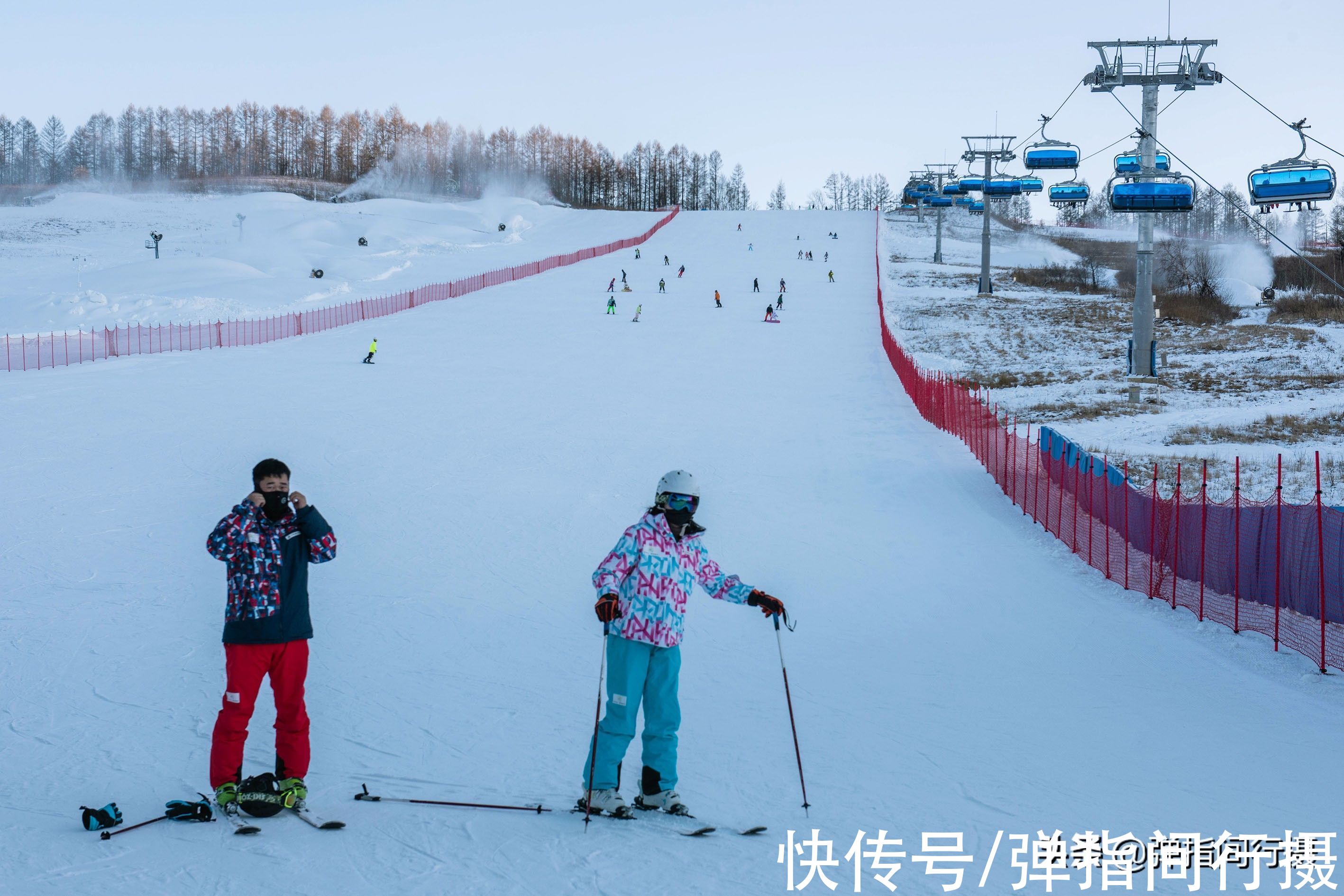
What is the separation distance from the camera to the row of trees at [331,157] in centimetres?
14088

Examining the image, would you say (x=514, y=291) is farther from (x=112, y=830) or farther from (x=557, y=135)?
(x=557, y=135)

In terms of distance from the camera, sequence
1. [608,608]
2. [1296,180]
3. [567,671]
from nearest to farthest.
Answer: [608,608] < [567,671] < [1296,180]

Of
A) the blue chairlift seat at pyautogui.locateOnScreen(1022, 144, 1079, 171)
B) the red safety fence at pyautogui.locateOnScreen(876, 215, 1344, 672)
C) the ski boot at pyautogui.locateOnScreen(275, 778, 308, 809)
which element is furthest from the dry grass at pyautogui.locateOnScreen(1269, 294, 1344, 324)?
the ski boot at pyautogui.locateOnScreen(275, 778, 308, 809)

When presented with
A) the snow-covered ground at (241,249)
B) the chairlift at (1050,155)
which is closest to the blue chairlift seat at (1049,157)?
the chairlift at (1050,155)

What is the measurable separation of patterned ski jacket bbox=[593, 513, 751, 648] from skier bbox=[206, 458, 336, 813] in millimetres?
1155

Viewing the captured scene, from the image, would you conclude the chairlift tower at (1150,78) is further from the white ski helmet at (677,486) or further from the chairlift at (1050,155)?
the white ski helmet at (677,486)

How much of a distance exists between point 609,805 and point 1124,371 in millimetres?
25825

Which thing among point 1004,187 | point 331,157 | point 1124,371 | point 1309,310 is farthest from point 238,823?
point 331,157

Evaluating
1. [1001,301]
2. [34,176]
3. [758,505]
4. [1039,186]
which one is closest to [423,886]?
[758,505]

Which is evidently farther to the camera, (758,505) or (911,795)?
(758,505)

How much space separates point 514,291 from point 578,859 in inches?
1661

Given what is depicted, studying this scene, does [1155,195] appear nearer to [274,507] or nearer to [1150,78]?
[1150,78]

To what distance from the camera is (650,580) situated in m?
4.45

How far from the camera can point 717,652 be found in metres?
7.82
